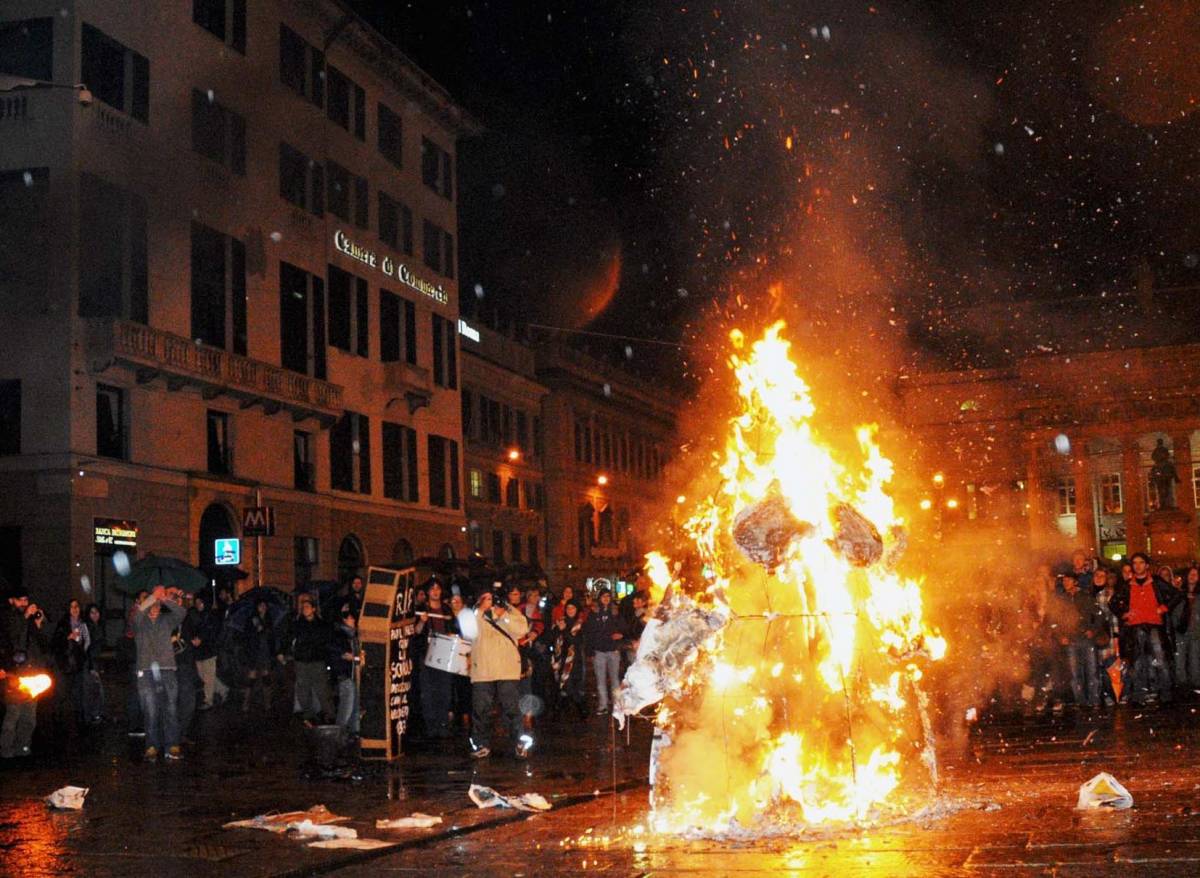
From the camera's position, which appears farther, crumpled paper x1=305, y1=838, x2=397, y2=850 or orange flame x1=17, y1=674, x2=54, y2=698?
orange flame x1=17, y1=674, x2=54, y2=698

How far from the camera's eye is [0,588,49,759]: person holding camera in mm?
14852

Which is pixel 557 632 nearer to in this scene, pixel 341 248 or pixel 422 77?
pixel 341 248

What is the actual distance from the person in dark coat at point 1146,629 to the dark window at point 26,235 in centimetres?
2146

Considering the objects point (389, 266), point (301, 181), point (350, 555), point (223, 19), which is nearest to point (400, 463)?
point (350, 555)

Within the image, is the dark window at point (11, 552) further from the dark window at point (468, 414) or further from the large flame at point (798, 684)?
the dark window at point (468, 414)

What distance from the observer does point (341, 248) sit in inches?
1630

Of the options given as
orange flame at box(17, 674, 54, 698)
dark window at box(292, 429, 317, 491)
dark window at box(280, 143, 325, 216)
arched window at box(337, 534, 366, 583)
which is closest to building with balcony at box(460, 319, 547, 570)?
arched window at box(337, 534, 366, 583)

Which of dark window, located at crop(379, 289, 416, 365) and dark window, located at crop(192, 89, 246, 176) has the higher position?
dark window, located at crop(192, 89, 246, 176)

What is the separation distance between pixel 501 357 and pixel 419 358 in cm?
1329

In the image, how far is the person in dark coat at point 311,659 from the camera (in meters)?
15.9

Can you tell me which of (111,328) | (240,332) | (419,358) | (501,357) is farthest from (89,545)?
(501,357)

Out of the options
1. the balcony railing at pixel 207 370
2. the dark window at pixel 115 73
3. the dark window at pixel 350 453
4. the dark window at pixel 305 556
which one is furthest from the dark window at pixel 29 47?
the dark window at pixel 350 453

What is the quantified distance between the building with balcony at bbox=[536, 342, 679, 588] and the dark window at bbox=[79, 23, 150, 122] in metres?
30.0

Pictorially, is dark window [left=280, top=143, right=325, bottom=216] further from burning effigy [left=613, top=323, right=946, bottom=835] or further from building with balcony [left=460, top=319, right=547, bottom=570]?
burning effigy [left=613, top=323, right=946, bottom=835]
